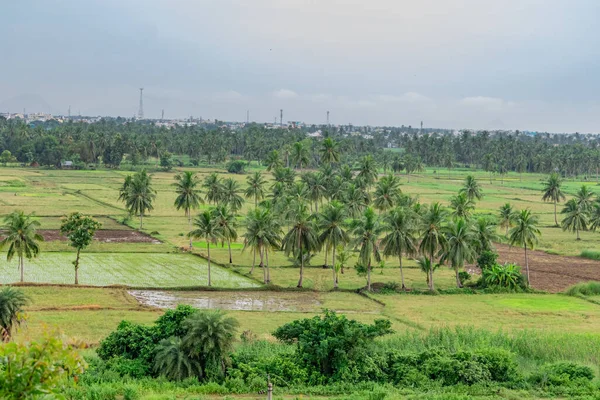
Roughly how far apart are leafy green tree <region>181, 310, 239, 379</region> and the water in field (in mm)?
17440

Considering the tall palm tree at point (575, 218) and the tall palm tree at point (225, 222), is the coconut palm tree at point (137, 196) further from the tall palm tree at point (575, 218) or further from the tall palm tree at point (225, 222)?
the tall palm tree at point (575, 218)

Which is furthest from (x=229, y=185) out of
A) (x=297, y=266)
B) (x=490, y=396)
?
(x=490, y=396)

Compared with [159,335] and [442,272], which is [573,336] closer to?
[159,335]

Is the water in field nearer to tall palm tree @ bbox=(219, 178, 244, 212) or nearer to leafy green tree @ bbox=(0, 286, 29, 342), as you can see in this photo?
leafy green tree @ bbox=(0, 286, 29, 342)

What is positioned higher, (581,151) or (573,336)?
(581,151)

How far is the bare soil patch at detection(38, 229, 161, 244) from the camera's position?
72.1 meters

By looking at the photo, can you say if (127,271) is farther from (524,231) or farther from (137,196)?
(524,231)

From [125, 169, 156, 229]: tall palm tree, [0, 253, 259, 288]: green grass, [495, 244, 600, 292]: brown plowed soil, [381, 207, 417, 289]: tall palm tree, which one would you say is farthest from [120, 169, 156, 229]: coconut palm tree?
[495, 244, 600, 292]: brown plowed soil

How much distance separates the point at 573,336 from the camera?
37625 millimetres

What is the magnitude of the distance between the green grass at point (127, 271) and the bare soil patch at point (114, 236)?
260 inches

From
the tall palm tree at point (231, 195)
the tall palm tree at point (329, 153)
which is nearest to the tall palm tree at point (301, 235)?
the tall palm tree at point (231, 195)

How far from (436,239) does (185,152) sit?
151163 mm

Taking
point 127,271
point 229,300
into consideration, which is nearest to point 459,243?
point 229,300

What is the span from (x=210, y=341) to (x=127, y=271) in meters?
31.4
